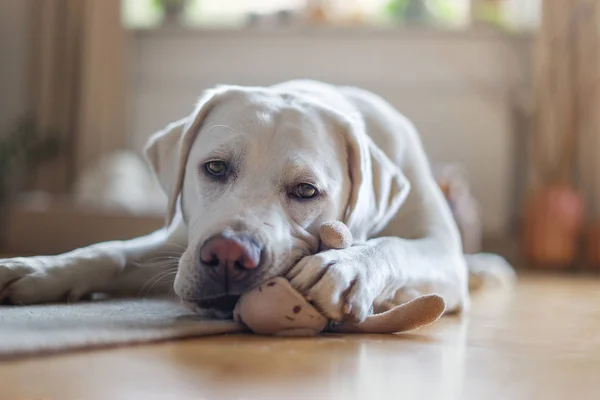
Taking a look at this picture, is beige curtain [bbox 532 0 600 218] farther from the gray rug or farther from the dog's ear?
the gray rug

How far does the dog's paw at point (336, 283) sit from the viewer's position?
1602 mm

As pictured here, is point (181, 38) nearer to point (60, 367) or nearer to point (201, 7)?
point (201, 7)

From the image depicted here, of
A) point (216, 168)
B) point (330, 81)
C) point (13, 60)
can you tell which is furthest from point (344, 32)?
point (216, 168)

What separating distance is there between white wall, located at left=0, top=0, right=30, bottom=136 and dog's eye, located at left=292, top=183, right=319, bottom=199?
4768 mm

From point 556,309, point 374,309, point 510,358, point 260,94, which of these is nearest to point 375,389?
point 510,358

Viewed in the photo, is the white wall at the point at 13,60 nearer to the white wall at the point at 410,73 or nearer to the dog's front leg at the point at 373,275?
the white wall at the point at 410,73

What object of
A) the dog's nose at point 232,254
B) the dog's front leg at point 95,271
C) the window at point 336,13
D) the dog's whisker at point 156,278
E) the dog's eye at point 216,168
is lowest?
the dog's whisker at point 156,278

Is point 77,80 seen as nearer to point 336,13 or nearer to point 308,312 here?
point 336,13

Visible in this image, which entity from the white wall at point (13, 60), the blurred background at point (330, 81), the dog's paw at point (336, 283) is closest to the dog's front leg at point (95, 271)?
the dog's paw at point (336, 283)

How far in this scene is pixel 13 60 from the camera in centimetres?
616

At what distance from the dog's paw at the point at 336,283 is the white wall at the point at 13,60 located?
4.95 meters

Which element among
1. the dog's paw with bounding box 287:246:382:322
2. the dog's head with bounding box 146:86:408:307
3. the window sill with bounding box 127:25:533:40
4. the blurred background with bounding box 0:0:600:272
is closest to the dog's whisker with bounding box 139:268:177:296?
the dog's head with bounding box 146:86:408:307

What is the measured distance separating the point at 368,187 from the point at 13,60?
190 inches

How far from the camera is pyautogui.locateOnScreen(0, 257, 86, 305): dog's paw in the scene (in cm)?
192
